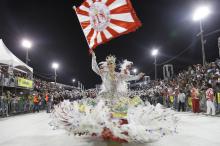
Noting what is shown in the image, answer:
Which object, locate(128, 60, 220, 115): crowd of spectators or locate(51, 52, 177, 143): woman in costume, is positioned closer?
locate(51, 52, 177, 143): woman in costume

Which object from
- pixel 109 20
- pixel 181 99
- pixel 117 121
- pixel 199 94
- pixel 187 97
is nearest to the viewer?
pixel 117 121

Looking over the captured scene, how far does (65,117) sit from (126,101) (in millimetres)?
1678

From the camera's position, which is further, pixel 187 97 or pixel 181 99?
pixel 187 97

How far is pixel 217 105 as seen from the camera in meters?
16.7

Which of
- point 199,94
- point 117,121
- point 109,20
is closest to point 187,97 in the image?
point 199,94

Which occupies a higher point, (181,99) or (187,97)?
(187,97)

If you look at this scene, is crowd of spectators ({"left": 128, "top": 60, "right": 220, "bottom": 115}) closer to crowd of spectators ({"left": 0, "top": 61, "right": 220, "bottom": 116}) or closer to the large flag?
crowd of spectators ({"left": 0, "top": 61, "right": 220, "bottom": 116})

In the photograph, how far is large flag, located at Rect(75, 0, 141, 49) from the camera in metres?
7.52

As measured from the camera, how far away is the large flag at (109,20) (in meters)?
7.52

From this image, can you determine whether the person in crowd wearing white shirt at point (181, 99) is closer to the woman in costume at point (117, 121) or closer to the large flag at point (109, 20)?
the large flag at point (109, 20)

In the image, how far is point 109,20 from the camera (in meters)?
7.64

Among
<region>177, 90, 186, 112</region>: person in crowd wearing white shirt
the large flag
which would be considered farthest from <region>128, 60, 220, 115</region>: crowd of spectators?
the large flag

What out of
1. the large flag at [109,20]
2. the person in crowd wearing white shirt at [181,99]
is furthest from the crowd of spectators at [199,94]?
the large flag at [109,20]

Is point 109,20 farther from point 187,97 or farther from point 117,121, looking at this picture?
point 187,97
